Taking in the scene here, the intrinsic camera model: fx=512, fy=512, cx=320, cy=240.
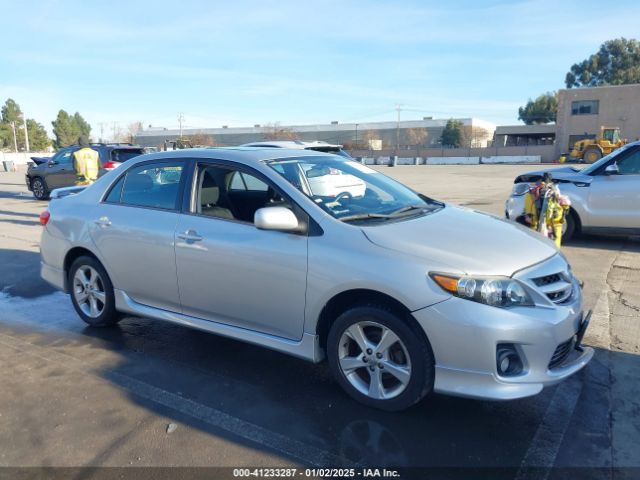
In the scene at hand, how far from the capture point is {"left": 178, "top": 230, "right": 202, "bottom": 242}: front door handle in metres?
3.95

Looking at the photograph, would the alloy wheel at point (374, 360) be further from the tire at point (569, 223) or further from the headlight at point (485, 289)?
the tire at point (569, 223)

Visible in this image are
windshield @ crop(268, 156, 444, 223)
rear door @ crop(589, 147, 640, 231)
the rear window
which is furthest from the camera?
the rear window

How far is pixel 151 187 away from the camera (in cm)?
452

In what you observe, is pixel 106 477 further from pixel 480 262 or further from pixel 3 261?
pixel 3 261

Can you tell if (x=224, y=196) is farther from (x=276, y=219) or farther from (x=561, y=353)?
(x=561, y=353)

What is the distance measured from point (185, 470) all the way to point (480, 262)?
2.06 m

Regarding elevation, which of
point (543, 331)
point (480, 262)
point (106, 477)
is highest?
point (480, 262)

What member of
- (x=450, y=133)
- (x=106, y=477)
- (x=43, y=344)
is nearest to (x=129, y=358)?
(x=43, y=344)

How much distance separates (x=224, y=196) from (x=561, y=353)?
2.73 m

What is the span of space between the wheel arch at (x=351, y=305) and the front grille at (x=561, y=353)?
0.80m

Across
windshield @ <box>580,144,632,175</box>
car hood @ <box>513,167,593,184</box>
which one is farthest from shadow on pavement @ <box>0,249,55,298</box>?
windshield @ <box>580,144,632,175</box>

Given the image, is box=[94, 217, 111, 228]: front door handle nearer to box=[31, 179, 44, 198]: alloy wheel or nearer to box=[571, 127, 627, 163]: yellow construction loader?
box=[31, 179, 44, 198]: alloy wheel

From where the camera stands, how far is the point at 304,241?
345cm

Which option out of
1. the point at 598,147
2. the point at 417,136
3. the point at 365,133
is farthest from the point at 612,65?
the point at 598,147
